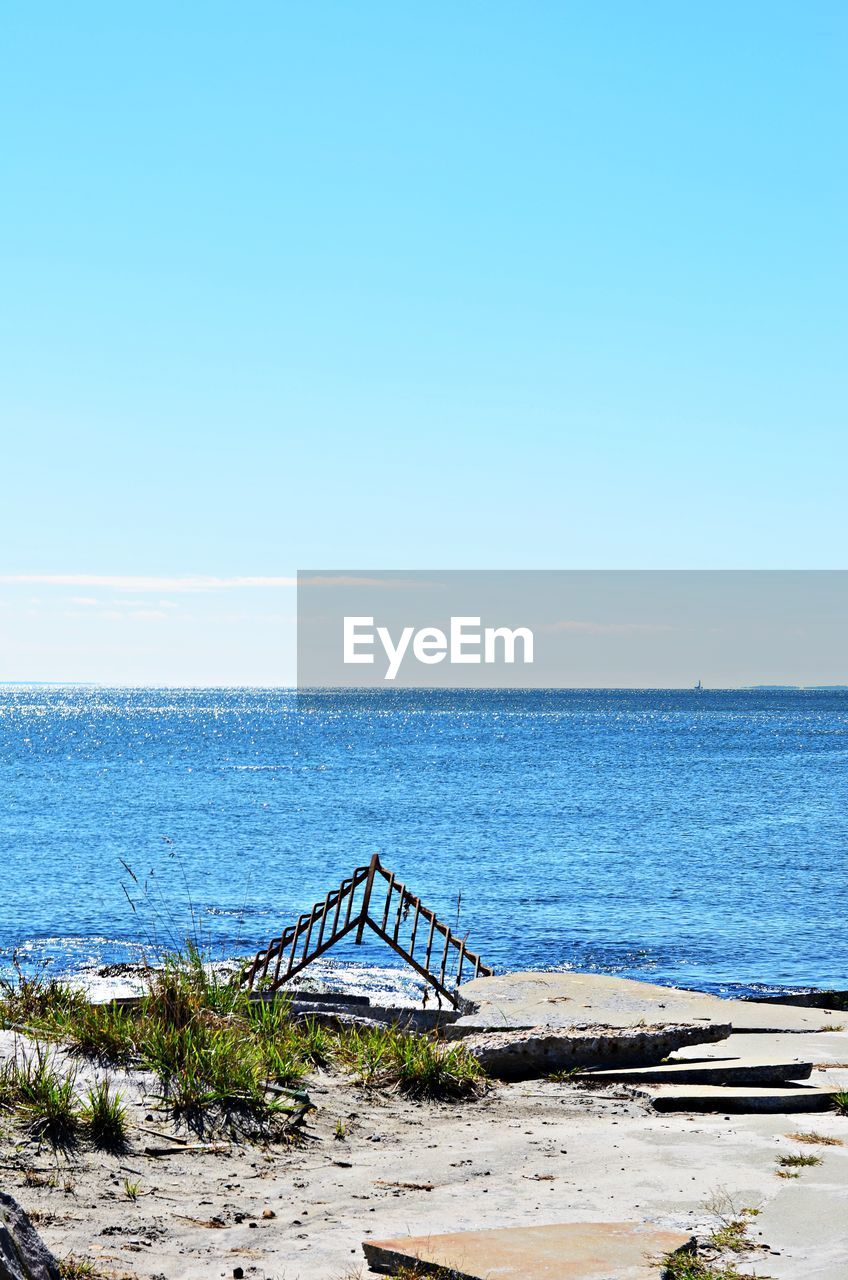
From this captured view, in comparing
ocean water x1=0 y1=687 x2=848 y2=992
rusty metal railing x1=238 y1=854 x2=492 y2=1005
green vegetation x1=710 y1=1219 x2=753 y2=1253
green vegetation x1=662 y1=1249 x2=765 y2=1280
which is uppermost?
green vegetation x1=662 y1=1249 x2=765 y2=1280

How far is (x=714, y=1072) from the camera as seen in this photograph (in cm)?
862

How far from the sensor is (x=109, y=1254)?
518 centimetres

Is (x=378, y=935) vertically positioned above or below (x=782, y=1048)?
below

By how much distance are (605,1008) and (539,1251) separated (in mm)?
5885

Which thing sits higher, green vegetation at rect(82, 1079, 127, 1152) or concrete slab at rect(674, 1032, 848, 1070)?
green vegetation at rect(82, 1079, 127, 1152)

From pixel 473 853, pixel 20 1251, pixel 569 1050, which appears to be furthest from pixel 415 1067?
pixel 473 853

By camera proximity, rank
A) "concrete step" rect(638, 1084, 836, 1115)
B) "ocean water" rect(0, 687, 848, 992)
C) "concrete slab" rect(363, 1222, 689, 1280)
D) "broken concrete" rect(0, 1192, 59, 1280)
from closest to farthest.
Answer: "broken concrete" rect(0, 1192, 59, 1280), "concrete slab" rect(363, 1222, 689, 1280), "concrete step" rect(638, 1084, 836, 1115), "ocean water" rect(0, 687, 848, 992)

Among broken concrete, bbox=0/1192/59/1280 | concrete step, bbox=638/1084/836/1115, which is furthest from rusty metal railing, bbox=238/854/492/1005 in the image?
broken concrete, bbox=0/1192/59/1280

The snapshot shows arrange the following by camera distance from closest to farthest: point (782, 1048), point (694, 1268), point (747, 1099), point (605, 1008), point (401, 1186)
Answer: point (694, 1268), point (401, 1186), point (747, 1099), point (782, 1048), point (605, 1008)

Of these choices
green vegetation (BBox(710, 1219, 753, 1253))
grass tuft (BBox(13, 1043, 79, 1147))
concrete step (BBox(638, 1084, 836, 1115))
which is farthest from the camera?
concrete step (BBox(638, 1084, 836, 1115))

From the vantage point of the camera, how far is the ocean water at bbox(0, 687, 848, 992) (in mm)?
24703

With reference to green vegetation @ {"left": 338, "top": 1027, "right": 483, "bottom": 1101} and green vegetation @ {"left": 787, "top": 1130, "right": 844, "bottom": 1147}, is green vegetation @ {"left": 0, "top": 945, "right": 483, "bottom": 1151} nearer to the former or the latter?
green vegetation @ {"left": 338, "top": 1027, "right": 483, "bottom": 1101}

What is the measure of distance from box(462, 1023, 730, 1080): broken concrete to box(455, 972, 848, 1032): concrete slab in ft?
1.79

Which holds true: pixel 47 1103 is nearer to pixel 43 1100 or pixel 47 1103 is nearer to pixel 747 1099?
pixel 43 1100
